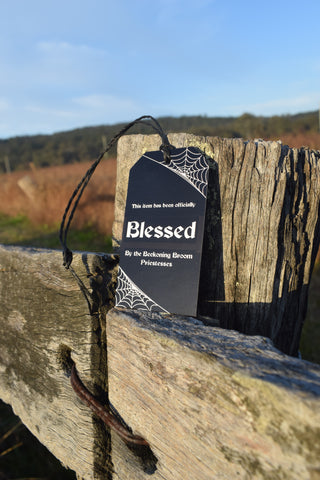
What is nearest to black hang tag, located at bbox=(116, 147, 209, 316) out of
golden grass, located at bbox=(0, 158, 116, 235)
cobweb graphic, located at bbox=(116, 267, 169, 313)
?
cobweb graphic, located at bbox=(116, 267, 169, 313)

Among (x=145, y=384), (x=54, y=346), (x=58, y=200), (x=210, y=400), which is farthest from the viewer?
(x=58, y=200)

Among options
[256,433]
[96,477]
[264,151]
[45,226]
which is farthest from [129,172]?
[45,226]

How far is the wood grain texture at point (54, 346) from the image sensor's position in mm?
1012

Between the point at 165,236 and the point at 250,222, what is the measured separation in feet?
0.91

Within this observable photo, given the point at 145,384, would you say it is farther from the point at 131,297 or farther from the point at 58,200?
the point at 58,200

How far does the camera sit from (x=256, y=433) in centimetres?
56

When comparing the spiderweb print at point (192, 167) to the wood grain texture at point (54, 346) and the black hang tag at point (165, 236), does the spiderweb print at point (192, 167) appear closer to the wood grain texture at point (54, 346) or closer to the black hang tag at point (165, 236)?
the black hang tag at point (165, 236)

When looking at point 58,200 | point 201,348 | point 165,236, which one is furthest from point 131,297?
point 58,200

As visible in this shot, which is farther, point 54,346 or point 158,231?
point 54,346

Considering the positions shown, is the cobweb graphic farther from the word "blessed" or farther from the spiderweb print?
the spiderweb print

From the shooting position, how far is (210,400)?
64 centimetres

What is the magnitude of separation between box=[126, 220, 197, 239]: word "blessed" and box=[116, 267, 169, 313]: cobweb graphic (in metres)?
0.14

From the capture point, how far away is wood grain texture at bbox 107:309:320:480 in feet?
1.71

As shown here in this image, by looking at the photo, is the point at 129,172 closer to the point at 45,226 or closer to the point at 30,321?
the point at 30,321
